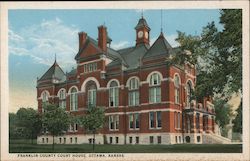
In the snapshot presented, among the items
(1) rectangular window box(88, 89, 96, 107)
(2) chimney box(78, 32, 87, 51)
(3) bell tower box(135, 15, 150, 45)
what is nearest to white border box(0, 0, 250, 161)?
(3) bell tower box(135, 15, 150, 45)

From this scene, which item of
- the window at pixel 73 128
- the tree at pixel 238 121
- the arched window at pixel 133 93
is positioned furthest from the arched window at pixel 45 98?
the tree at pixel 238 121

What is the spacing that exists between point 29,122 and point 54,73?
2.06 m

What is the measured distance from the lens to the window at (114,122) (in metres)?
16.2

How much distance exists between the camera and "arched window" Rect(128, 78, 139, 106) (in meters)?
16.1

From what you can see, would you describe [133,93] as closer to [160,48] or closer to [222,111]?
[160,48]

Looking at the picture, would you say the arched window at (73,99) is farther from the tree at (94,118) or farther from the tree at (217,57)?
the tree at (217,57)

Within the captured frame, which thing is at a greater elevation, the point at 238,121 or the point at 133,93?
the point at 133,93

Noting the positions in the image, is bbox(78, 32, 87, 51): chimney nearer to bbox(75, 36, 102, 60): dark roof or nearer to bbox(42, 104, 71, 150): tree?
bbox(75, 36, 102, 60): dark roof

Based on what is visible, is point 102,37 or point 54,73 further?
point 54,73

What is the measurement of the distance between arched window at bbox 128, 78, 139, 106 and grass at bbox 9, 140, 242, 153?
1543 mm

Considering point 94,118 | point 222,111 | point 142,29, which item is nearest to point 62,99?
point 94,118

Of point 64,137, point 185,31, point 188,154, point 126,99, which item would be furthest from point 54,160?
point 185,31

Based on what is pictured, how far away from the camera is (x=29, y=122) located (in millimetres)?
16641

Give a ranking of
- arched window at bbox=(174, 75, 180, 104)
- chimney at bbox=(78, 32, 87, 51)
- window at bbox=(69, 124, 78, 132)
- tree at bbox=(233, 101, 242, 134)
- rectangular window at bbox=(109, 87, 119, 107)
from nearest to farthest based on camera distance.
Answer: tree at bbox=(233, 101, 242, 134) < chimney at bbox=(78, 32, 87, 51) < arched window at bbox=(174, 75, 180, 104) < rectangular window at bbox=(109, 87, 119, 107) < window at bbox=(69, 124, 78, 132)
